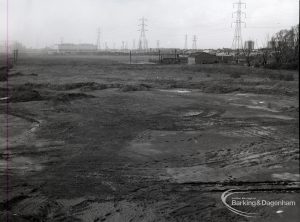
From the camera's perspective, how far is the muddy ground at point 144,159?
728 cm

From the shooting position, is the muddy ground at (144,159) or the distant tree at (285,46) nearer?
the muddy ground at (144,159)

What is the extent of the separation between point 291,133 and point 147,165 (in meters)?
5.88

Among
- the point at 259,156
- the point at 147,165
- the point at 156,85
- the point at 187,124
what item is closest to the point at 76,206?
the point at 147,165

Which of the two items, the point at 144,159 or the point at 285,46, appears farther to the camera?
the point at 285,46

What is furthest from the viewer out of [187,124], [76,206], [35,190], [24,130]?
[187,124]

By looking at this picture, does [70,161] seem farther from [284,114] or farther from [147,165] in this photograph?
[284,114]

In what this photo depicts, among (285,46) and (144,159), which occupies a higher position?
(285,46)

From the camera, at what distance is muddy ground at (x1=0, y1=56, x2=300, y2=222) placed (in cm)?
728

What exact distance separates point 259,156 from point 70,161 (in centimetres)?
474

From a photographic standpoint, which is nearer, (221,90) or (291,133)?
(291,133)

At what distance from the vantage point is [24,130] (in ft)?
46.6

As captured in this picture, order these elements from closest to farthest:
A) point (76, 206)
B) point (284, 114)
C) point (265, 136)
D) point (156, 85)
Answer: point (76, 206), point (265, 136), point (284, 114), point (156, 85)

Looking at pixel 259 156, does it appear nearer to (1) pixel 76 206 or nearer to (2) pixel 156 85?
(1) pixel 76 206

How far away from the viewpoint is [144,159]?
34.8 feet
